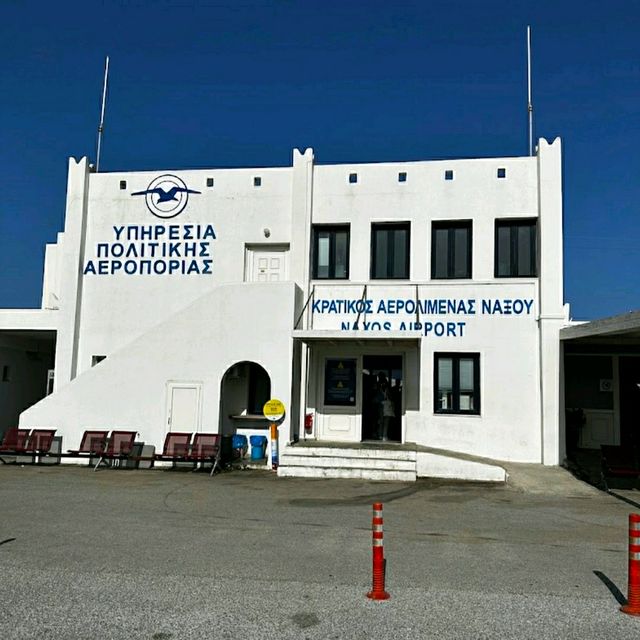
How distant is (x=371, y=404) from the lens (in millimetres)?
17922

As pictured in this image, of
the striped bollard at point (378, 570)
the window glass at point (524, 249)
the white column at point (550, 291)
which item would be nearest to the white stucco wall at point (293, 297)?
the white column at point (550, 291)

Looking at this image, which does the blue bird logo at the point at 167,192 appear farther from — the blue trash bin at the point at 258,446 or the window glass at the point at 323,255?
the blue trash bin at the point at 258,446

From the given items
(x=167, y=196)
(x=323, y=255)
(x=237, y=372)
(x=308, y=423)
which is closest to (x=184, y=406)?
(x=237, y=372)

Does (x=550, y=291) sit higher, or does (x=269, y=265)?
(x=269, y=265)

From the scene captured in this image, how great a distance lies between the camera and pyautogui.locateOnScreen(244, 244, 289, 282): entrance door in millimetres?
18828

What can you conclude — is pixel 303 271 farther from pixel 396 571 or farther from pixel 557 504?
pixel 396 571

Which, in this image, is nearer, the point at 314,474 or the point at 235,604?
the point at 235,604

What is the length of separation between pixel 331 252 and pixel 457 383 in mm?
4985

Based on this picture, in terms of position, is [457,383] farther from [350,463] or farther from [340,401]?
[350,463]

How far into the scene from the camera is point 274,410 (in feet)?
52.9

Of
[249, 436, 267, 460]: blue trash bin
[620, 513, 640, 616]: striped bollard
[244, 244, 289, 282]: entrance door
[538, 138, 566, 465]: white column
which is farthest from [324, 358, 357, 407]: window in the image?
[620, 513, 640, 616]: striped bollard

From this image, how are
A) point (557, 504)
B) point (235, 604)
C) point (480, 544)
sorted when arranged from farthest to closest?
point (557, 504) < point (480, 544) < point (235, 604)

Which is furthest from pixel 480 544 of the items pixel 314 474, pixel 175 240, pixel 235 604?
pixel 175 240

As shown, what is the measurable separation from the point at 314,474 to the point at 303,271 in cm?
577
